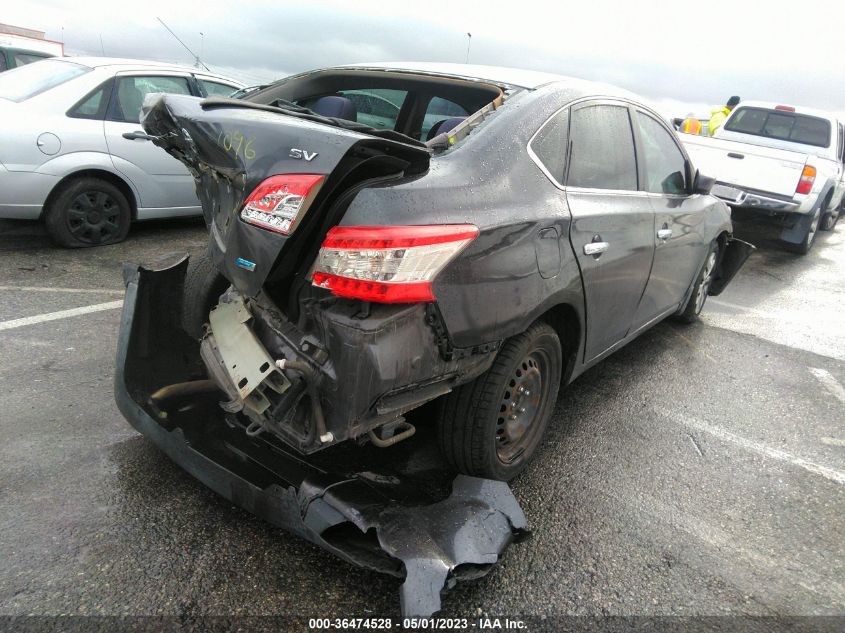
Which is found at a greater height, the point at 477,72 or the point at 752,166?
the point at 477,72

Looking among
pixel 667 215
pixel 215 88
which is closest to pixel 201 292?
pixel 667 215

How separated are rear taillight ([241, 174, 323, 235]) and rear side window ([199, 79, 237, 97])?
5262 mm

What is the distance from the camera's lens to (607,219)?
2840 mm

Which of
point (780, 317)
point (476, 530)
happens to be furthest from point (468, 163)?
point (780, 317)

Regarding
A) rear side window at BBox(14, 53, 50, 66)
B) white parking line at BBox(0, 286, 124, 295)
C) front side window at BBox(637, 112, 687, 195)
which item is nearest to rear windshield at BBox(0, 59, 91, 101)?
white parking line at BBox(0, 286, 124, 295)

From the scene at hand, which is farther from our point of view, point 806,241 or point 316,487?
point 806,241

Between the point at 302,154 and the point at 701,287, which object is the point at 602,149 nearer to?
the point at 302,154

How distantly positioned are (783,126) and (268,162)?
10.5m

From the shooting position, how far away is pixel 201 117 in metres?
2.15

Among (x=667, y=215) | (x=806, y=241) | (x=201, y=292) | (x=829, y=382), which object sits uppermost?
(x=667, y=215)

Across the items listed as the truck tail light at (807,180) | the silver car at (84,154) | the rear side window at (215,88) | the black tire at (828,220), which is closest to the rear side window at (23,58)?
the silver car at (84,154)

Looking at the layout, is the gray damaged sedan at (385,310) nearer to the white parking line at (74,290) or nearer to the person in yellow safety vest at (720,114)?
the white parking line at (74,290)

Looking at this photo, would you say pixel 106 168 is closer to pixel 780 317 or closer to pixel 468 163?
pixel 468 163

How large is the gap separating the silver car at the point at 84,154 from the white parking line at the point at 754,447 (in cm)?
453
